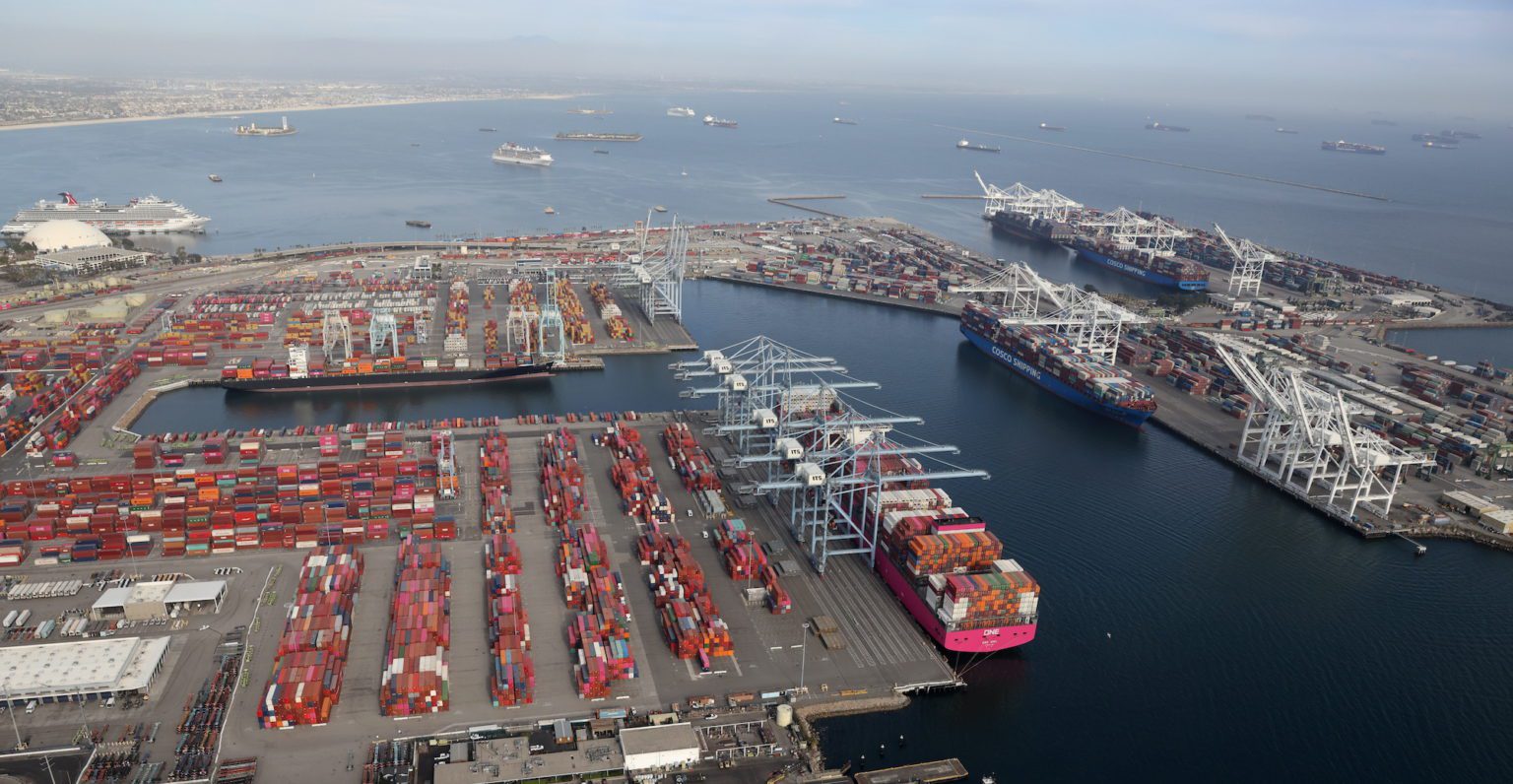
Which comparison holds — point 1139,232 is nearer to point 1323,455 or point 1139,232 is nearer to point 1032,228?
point 1032,228

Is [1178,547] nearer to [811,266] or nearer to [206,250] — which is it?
[811,266]

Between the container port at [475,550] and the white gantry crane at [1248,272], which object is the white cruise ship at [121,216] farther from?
the white gantry crane at [1248,272]

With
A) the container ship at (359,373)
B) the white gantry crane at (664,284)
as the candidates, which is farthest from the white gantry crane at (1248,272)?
the container ship at (359,373)

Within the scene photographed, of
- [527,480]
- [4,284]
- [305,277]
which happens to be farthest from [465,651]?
[4,284]

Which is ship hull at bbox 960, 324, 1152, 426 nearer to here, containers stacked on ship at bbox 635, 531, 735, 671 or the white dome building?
containers stacked on ship at bbox 635, 531, 735, 671

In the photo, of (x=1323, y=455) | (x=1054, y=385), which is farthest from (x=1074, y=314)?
(x=1323, y=455)

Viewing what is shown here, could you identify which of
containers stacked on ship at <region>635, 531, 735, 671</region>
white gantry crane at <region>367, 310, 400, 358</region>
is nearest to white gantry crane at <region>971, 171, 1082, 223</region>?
white gantry crane at <region>367, 310, 400, 358</region>

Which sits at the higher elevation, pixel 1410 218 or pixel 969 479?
pixel 1410 218
